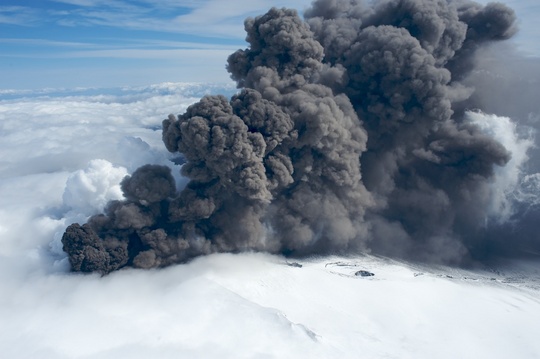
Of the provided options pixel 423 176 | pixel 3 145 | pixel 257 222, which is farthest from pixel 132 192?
pixel 3 145

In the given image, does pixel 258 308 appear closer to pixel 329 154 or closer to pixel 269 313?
pixel 269 313

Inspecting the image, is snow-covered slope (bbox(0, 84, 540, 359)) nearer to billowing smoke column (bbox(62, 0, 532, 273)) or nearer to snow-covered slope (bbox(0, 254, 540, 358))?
snow-covered slope (bbox(0, 254, 540, 358))

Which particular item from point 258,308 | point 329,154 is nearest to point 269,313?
point 258,308

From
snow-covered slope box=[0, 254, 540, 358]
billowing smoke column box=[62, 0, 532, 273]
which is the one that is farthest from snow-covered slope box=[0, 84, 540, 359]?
billowing smoke column box=[62, 0, 532, 273]

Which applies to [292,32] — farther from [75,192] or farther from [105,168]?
[75,192]

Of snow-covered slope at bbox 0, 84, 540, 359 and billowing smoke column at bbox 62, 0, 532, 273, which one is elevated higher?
billowing smoke column at bbox 62, 0, 532, 273

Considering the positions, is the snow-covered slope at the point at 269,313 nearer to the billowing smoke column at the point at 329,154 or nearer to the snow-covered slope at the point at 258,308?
the snow-covered slope at the point at 258,308

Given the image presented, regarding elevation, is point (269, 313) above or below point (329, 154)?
below

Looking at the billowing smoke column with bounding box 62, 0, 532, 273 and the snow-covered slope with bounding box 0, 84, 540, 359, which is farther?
the billowing smoke column with bounding box 62, 0, 532, 273
